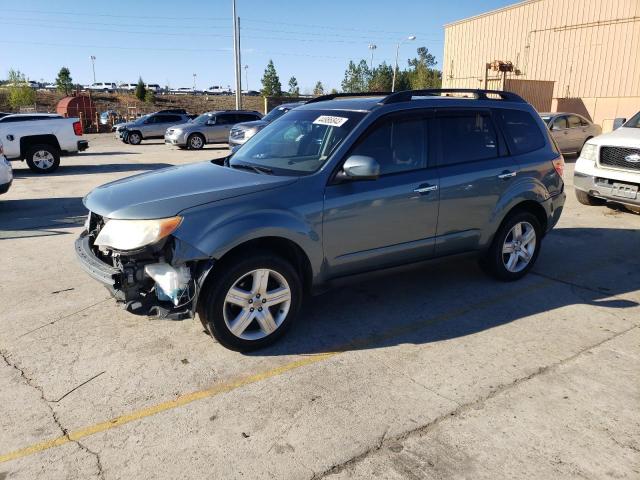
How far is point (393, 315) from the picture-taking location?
15.0ft

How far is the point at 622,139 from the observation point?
26.7 feet

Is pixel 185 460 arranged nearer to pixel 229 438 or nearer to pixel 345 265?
pixel 229 438

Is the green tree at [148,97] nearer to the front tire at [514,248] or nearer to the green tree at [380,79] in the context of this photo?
the green tree at [380,79]

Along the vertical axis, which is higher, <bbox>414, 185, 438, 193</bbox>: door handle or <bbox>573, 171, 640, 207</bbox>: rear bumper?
<bbox>414, 185, 438, 193</bbox>: door handle

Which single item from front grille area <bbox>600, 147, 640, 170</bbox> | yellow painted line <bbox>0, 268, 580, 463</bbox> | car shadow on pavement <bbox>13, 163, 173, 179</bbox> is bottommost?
yellow painted line <bbox>0, 268, 580, 463</bbox>

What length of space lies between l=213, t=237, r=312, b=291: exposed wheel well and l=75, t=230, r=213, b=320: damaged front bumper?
20 cm

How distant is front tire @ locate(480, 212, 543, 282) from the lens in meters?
5.18

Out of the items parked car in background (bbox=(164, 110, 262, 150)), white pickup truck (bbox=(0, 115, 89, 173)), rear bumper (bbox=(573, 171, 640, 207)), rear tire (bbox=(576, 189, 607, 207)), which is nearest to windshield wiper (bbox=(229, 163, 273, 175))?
rear bumper (bbox=(573, 171, 640, 207))

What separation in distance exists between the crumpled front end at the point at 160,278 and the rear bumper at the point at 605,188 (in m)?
7.04

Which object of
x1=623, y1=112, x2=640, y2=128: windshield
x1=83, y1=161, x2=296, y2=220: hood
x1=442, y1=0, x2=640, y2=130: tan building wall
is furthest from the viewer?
x1=442, y1=0, x2=640, y2=130: tan building wall

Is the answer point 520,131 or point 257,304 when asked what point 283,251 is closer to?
point 257,304

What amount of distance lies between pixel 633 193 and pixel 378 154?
5.53 m

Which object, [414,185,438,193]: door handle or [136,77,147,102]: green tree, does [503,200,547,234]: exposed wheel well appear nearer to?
[414,185,438,193]: door handle

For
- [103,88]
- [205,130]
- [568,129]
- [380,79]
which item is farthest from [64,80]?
[568,129]
